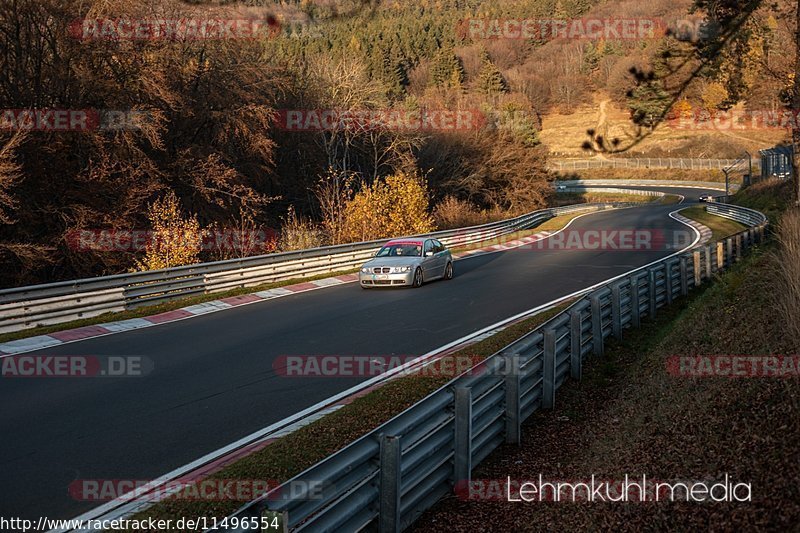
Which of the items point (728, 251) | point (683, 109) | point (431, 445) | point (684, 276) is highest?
point (683, 109)

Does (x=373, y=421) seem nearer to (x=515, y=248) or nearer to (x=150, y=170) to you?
(x=150, y=170)

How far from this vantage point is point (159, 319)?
1573cm

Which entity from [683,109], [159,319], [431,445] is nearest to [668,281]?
[159,319]

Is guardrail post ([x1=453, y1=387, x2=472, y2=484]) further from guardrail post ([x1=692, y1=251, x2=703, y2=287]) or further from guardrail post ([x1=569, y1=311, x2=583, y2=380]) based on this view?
guardrail post ([x1=692, y1=251, x2=703, y2=287])

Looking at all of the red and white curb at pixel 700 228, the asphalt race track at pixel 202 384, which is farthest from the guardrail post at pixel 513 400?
the red and white curb at pixel 700 228

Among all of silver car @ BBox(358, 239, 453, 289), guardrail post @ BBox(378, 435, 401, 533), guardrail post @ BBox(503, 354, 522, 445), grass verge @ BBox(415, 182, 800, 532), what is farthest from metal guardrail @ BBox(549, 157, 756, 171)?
guardrail post @ BBox(378, 435, 401, 533)

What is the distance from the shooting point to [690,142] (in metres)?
107

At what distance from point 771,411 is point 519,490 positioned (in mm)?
2269

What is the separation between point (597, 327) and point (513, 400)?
437cm

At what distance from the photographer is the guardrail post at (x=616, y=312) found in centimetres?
1284

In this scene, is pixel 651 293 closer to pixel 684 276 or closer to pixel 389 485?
pixel 684 276

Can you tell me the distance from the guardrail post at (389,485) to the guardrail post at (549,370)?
406cm

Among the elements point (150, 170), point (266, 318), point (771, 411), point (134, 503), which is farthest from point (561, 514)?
point (150, 170)

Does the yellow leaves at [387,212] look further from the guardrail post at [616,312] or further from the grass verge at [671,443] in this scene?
the grass verge at [671,443]
